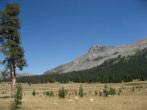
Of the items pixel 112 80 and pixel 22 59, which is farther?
pixel 112 80

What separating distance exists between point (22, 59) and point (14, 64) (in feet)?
4.62

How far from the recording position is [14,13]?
179 feet

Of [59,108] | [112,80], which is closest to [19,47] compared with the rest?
[59,108]

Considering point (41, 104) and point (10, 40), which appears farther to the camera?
point (10, 40)

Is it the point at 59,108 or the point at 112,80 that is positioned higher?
the point at 112,80

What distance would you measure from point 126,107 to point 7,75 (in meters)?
25.2

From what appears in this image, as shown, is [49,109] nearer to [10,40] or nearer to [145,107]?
[145,107]

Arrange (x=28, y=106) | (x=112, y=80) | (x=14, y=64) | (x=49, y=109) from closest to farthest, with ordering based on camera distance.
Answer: (x=49, y=109) → (x=28, y=106) → (x=14, y=64) → (x=112, y=80)

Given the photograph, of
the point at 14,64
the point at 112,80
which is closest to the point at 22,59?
the point at 14,64

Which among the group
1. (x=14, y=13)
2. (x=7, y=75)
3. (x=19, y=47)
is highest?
(x=14, y=13)

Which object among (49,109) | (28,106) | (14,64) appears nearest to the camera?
(49,109)

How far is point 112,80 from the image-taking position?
192 meters

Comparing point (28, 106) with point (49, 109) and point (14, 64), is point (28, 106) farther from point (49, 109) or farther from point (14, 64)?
point (14, 64)

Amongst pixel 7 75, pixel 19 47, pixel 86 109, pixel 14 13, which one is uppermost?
pixel 14 13
